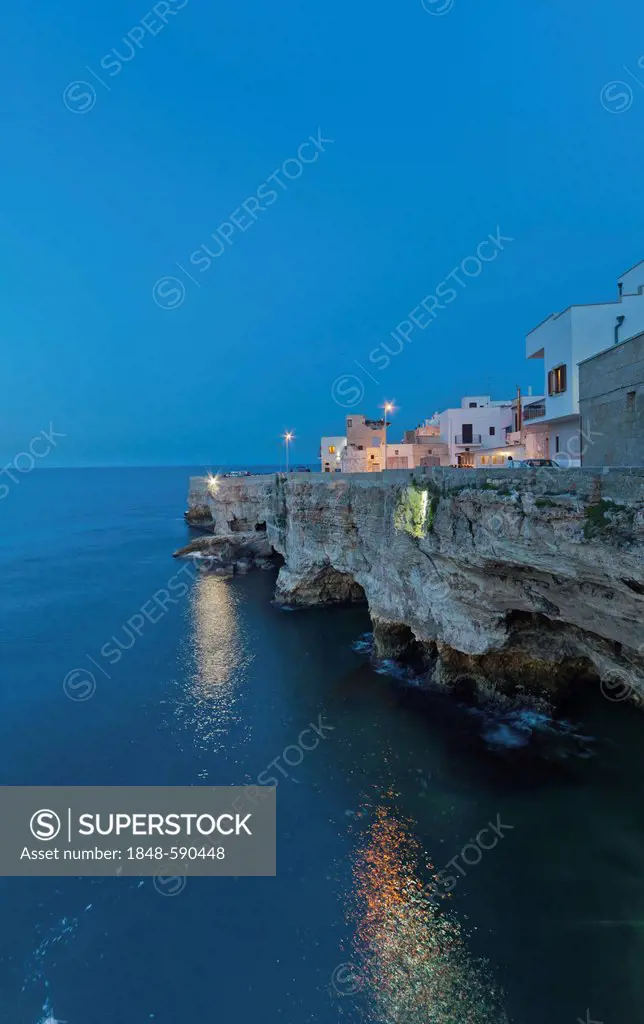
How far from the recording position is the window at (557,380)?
24.2m

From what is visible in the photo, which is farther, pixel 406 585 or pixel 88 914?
pixel 406 585

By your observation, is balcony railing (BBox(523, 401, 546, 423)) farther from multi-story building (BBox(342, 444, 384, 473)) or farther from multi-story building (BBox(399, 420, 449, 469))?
multi-story building (BBox(342, 444, 384, 473))

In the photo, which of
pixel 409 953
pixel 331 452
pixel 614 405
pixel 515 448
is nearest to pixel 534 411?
pixel 515 448

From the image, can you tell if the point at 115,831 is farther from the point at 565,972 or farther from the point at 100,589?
the point at 100,589

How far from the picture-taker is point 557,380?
24797 mm

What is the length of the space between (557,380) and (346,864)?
22978mm

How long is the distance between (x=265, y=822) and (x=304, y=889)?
2656 mm

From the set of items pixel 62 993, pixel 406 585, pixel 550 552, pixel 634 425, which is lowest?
pixel 62 993

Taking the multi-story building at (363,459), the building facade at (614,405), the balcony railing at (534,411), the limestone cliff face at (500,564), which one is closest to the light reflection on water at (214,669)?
the limestone cliff face at (500,564)

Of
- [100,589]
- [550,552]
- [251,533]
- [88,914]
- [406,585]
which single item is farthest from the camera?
[251,533]

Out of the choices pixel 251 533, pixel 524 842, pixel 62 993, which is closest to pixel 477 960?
pixel 524 842

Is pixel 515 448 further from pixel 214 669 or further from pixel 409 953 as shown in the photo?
pixel 409 953

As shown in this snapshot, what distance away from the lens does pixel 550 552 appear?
15.6 meters

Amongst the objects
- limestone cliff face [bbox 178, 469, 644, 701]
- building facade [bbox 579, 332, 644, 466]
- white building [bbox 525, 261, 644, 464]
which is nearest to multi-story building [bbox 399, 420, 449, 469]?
limestone cliff face [bbox 178, 469, 644, 701]
